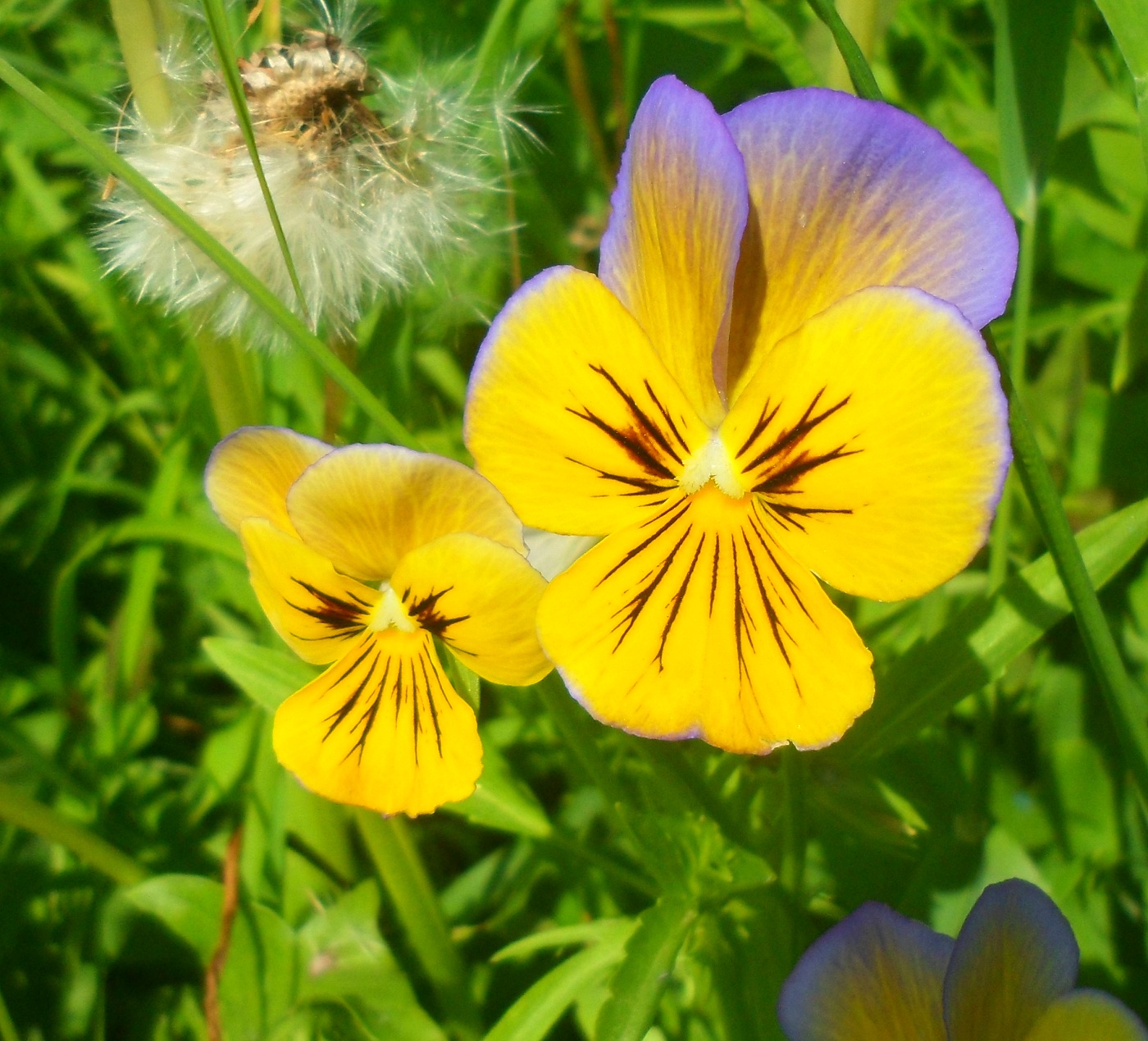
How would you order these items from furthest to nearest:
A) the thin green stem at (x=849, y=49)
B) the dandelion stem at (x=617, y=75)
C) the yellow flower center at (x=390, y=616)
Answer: the dandelion stem at (x=617, y=75), the yellow flower center at (x=390, y=616), the thin green stem at (x=849, y=49)

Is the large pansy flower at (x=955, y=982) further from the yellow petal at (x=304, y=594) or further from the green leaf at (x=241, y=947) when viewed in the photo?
the green leaf at (x=241, y=947)

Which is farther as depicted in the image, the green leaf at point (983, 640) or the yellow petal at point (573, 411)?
the green leaf at point (983, 640)

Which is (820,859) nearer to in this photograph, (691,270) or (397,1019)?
(397,1019)

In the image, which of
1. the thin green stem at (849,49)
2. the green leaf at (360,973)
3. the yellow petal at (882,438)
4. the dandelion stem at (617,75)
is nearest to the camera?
the yellow petal at (882,438)

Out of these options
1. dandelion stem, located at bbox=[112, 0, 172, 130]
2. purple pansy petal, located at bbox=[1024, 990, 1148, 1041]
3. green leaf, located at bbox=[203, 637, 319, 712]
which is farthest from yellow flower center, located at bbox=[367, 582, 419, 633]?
dandelion stem, located at bbox=[112, 0, 172, 130]

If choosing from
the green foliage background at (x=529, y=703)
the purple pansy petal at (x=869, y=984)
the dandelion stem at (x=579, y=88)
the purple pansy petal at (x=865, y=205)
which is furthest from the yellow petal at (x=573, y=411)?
the dandelion stem at (x=579, y=88)

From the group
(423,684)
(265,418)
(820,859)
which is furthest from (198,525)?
(820,859)

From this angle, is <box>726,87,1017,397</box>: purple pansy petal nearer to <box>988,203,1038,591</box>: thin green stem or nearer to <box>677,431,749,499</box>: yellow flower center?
<box>677,431,749,499</box>: yellow flower center

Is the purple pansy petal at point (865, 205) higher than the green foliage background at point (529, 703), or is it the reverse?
the purple pansy petal at point (865, 205)
